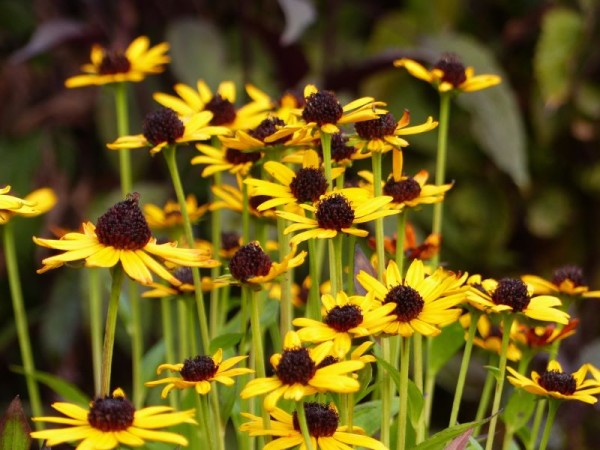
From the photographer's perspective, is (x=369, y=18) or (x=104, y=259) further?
(x=369, y=18)

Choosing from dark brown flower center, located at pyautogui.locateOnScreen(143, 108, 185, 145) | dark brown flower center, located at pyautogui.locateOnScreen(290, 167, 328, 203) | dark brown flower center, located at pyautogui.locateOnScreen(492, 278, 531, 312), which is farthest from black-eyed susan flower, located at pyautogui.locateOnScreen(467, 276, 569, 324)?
dark brown flower center, located at pyautogui.locateOnScreen(143, 108, 185, 145)

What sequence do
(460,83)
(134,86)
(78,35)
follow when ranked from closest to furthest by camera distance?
(460,83)
(78,35)
(134,86)

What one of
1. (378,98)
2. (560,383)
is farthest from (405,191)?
(378,98)

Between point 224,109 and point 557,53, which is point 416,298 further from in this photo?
point 557,53

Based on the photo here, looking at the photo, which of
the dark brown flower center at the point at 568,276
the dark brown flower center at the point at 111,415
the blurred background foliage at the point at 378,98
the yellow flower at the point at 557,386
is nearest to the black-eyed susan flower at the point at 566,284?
the dark brown flower center at the point at 568,276

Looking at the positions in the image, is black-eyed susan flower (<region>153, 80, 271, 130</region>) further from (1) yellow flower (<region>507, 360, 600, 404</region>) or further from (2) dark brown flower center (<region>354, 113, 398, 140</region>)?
(1) yellow flower (<region>507, 360, 600, 404</region>)

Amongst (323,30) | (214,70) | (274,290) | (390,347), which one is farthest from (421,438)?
(323,30)

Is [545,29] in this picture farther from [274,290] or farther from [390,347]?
[390,347]
